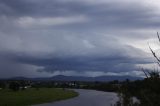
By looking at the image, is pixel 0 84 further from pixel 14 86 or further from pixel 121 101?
pixel 121 101

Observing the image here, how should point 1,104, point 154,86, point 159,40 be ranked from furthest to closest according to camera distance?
1. point 1,104
2. point 154,86
3. point 159,40

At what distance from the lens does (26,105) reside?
Answer: 88.9 m

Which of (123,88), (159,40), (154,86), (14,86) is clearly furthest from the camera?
(14,86)

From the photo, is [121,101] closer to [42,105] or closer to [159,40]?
[159,40]

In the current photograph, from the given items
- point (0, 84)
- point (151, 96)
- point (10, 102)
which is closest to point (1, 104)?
point (10, 102)

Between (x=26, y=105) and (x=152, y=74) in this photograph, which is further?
(x=26, y=105)

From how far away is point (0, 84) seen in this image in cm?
19200

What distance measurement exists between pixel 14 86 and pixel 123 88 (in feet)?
451

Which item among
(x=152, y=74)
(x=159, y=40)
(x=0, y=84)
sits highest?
(x=0, y=84)

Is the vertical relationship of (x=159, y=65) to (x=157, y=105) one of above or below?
above

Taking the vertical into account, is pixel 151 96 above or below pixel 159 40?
below

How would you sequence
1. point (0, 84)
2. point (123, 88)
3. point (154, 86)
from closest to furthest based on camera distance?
point (154, 86) < point (123, 88) < point (0, 84)

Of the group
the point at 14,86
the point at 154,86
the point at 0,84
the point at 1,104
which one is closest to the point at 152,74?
the point at 154,86

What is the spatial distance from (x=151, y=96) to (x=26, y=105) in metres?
81.1
